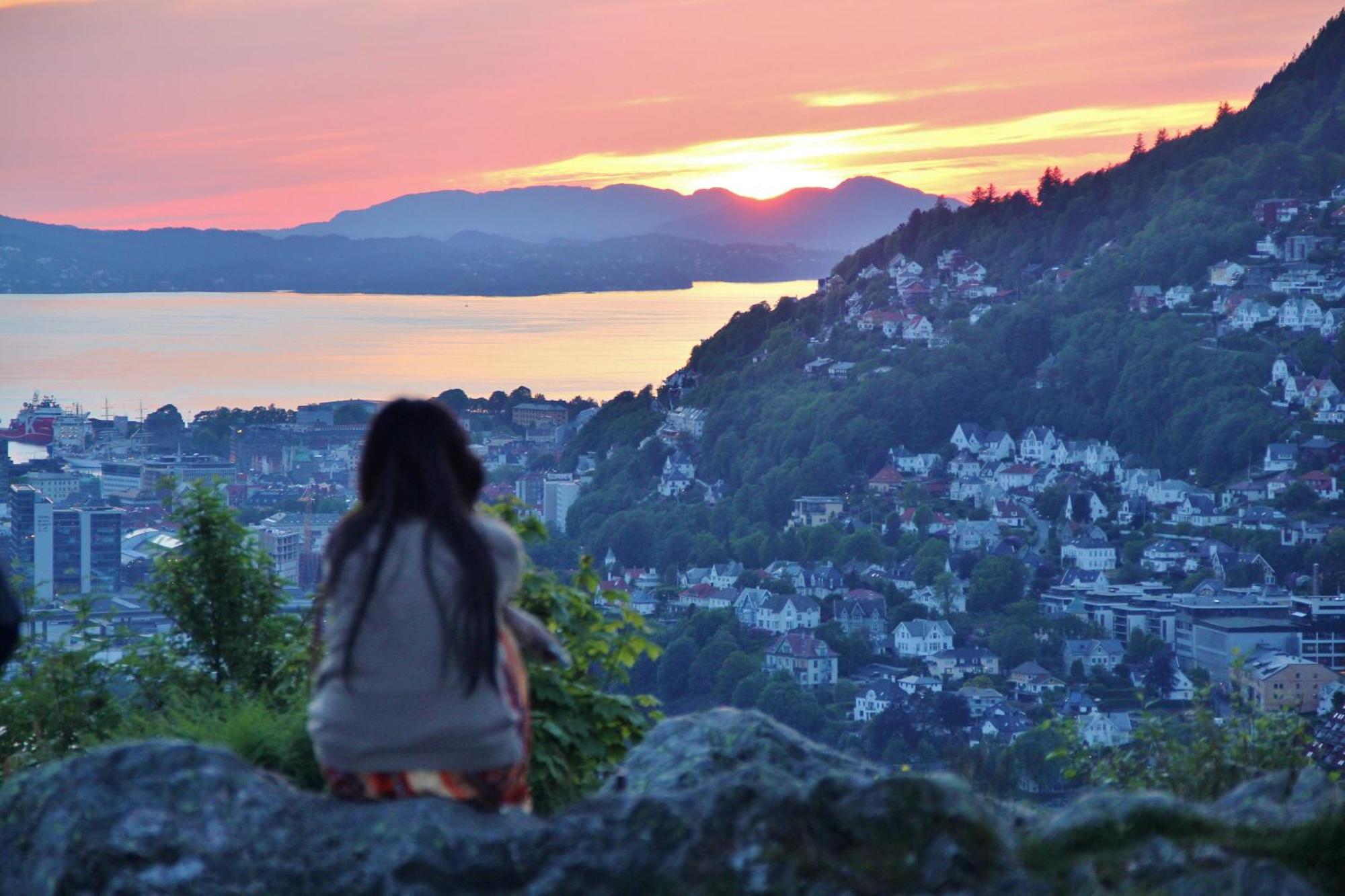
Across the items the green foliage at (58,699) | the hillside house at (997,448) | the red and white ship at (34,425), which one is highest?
the green foliage at (58,699)

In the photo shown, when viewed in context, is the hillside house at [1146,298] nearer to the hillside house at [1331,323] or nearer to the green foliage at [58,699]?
the hillside house at [1331,323]

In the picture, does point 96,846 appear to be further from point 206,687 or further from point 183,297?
point 183,297

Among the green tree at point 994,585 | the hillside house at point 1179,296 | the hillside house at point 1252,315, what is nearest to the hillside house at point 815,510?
the green tree at point 994,585

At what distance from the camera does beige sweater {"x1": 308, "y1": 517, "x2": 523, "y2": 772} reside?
2332 millimetres

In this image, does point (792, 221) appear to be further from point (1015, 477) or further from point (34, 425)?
point (34, 425)

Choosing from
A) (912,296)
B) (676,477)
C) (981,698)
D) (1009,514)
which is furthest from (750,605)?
(912,296)

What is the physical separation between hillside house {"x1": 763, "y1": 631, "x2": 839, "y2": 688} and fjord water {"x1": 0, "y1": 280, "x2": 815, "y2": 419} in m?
8.21

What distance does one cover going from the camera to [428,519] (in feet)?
7.73

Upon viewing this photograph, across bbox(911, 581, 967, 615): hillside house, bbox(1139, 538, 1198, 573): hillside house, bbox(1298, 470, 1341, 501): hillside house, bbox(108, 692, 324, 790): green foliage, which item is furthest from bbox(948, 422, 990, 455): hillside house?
bbox(108, 692, 324, 790): green foliage

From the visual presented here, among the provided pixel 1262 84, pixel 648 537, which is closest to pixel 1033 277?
pixel 1262 84

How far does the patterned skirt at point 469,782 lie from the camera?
2387 millimetres

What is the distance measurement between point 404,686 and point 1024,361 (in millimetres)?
45863

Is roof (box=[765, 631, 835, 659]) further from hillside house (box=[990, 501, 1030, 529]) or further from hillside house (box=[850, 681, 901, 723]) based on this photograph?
hillside house (box=[990, 501, 1030, 529])

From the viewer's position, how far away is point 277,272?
57594mm
